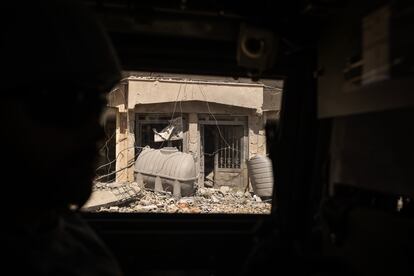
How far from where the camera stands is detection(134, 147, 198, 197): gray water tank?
12391 mm

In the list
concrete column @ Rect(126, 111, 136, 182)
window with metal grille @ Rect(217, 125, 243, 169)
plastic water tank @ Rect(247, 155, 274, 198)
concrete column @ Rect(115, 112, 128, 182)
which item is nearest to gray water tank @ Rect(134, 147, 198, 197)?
concrete column @ Rect(126, 111, 136, 182)

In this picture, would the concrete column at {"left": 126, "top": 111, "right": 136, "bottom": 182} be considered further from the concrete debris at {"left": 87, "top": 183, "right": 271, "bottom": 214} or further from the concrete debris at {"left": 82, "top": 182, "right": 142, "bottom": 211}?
the concrete debris at {"left": 82, "top": 182, "right": 142, "bottom": 211}

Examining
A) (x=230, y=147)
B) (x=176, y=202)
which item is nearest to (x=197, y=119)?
(x=230, y=147)

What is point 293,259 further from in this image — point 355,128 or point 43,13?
point 43,13

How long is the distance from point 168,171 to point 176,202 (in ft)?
3.28

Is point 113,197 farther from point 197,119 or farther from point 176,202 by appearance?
point 197,119

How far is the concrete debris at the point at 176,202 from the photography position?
35.7ft

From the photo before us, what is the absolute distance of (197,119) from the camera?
14625 mm

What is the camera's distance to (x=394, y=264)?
52.2 inches

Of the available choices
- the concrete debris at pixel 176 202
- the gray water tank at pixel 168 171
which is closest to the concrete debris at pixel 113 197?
the concrete debris at pixel 176 202

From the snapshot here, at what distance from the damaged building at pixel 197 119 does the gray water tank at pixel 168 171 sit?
89cm

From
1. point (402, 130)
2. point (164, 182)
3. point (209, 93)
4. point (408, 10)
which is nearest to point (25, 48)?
point (408, 10)

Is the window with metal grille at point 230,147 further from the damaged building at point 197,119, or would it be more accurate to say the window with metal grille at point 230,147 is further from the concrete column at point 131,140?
the concrete column at point 131,140

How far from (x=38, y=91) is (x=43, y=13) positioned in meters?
0.21
